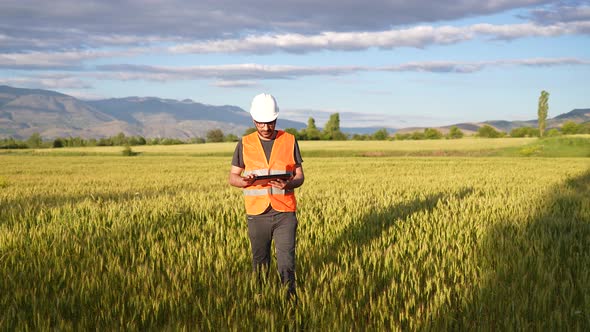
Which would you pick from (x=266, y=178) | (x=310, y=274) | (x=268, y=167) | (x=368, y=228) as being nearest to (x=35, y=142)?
(x=368, y=228)

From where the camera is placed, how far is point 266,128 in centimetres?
475

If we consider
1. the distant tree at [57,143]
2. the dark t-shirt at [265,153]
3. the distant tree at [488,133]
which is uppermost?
the distant tree at [488,133]

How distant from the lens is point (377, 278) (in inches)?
211

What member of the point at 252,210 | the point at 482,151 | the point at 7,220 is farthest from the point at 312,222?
the point at 482,151

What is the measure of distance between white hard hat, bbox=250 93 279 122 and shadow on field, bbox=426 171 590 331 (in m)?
2.30

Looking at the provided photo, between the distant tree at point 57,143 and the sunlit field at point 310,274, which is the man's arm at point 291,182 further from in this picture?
the distant tree at point 57,143

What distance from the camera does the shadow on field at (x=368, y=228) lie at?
692 centimetres

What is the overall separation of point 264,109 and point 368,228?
4292mm

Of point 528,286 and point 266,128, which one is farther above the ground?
point 266,128

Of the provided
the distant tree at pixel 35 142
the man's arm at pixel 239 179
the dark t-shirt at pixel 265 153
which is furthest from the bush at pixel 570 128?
the man's arm at pixel 239 179

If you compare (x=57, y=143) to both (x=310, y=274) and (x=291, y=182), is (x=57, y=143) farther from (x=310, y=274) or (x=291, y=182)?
(x=291, y=182)

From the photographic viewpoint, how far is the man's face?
471cm

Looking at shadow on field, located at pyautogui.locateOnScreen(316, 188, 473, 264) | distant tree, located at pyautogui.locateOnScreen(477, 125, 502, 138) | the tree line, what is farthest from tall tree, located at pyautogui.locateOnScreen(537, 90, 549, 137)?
shadow on field, located at pyautogui.locateOnScreen(316, 188, 473, 264)

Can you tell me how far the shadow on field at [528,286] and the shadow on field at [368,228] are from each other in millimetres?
1706
